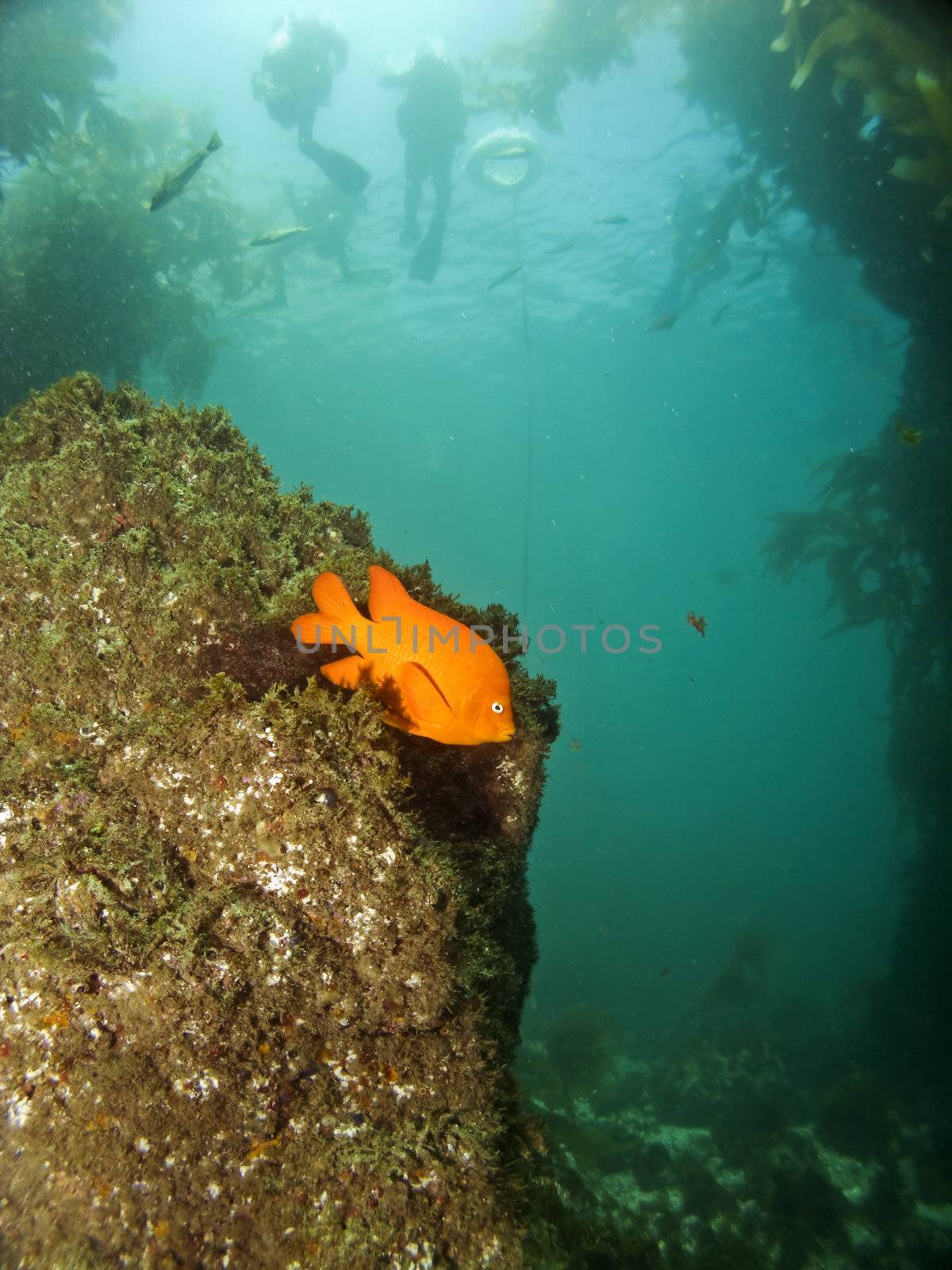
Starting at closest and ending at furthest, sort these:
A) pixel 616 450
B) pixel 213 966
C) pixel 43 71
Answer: pixel 213 966 → pixel 43 71 → pixel 616 450

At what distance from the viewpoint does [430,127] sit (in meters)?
21.7

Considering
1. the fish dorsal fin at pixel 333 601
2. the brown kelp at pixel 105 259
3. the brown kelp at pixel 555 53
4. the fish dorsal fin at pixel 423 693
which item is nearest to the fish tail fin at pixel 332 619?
the fish dorsal fin at pixel 333 601

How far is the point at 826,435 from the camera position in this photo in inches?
2381

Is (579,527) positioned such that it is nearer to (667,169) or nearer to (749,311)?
(749,311)

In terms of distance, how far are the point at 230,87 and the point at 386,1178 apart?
122ft

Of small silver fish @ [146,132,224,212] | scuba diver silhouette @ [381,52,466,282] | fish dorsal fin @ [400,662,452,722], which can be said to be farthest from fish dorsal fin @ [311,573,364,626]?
scuba diver silhouette @ [381,52,466,282]

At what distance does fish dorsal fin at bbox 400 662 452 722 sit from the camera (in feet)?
7.50

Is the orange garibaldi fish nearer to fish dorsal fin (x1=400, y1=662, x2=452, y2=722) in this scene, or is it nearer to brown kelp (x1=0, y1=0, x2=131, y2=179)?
fish dorsal fin (x1=400, y1=662, x2=452, y2=722)

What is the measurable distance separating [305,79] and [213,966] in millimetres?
29098

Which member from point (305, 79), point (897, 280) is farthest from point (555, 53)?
point (897, 280)

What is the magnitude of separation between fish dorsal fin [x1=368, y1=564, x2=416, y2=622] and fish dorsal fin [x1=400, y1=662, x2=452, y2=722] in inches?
9.2

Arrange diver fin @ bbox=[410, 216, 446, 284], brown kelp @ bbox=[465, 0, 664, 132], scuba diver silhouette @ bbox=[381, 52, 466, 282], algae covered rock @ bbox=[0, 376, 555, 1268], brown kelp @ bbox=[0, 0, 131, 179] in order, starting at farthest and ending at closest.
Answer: diver fin @ bbox=[410, 216, 446, 284] < scuba diver silhouette @ bbox=[381, 52, 466, 282] < brown kelp @ bbox=[465, 0, 664, 132] < brown kelp @ bbox=[0, 0, 131, 179] < algae covered rock @ bbox=[0, 376, 555, 1268]

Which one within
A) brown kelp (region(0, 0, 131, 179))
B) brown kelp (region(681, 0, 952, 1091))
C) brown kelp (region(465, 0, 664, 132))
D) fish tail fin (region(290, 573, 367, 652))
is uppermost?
brown kelp (region(465, 0, 664, 132))

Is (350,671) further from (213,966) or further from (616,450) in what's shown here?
(616,450)
